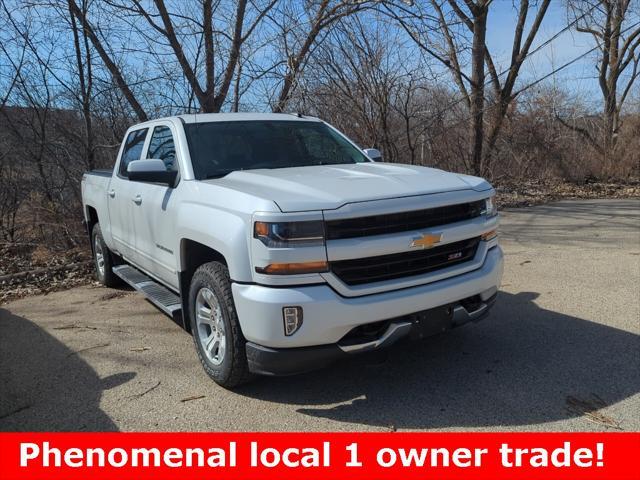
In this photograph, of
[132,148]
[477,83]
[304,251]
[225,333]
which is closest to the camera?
[304,251]

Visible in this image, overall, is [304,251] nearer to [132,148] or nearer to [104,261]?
[132,148]

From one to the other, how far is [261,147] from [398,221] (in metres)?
1.81

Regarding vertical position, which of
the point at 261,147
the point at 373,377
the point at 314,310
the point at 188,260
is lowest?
the point at 373,377

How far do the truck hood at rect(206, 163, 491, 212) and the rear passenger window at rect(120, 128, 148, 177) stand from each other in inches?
75.8

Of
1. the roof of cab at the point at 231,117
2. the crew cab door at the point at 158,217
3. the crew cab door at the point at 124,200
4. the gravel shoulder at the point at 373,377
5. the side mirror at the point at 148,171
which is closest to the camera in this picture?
the gravel shoulder at the point at 373,377

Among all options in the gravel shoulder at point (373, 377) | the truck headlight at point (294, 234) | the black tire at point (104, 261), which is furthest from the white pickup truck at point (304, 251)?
the black tire at point (104, 261)

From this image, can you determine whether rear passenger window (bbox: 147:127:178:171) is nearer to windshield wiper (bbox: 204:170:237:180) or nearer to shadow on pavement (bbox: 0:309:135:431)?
windshield wiper (bbox: 204:170:237:180)

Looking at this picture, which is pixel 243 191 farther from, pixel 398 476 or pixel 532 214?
pixel 532 214

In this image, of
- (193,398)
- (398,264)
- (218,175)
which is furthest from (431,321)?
(218,175)

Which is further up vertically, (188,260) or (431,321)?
(188,260)

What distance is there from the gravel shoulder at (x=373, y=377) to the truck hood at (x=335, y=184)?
3.46 feet

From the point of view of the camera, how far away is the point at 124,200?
5289 mm

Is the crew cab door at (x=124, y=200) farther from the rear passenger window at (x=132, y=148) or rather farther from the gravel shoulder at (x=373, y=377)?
the gravel shoulder at (x=373, y=377)

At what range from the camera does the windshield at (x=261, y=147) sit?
168 inches
